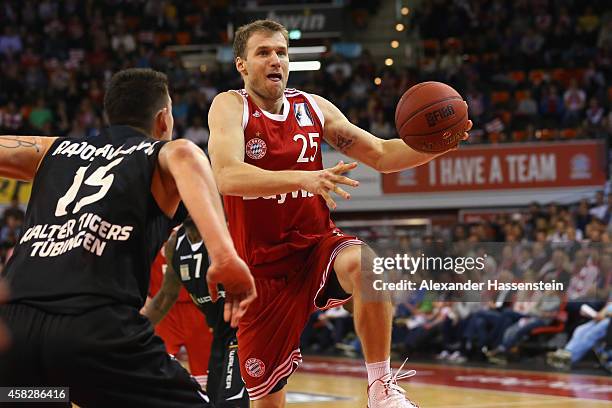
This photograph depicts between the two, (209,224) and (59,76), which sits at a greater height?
(59,76)

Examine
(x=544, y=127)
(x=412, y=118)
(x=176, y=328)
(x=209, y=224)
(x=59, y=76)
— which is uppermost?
(x=59, y=76)

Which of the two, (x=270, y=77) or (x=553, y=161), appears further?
(x=553, y=161)

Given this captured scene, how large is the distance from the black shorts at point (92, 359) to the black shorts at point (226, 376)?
8.64 feet

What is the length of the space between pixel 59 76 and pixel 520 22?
31.7 ft

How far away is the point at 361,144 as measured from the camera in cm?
526

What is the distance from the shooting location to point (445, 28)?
21.2 m

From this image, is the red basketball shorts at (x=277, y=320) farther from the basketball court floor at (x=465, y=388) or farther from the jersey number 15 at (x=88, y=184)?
the basketball court floor at (x=465, y=388)

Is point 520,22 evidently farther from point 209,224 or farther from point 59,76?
point 209,224

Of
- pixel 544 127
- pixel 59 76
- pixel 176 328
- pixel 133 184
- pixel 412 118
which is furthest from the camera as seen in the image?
pixel 59 76

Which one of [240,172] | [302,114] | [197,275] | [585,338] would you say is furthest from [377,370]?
[585,338]

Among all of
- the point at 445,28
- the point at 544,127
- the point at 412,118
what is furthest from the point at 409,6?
the point at 412,118

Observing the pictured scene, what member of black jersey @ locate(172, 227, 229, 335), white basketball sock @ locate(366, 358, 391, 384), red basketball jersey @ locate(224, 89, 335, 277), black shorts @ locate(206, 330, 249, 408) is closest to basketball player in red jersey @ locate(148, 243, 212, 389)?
black jersey @ locate(172, 227, 229, 335)

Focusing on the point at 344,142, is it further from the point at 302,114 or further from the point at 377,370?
the point at 377,370

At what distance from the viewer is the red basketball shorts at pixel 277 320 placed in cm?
495
